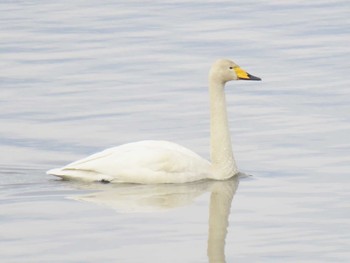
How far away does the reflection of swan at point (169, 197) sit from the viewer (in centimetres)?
1168

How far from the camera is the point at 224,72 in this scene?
45.2 ft

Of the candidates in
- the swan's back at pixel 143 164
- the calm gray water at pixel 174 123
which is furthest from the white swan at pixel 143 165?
the calm gray water at pixel 174 123

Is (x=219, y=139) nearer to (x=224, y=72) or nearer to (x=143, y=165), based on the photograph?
(x=224, y=72)

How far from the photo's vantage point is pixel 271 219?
37.0ft

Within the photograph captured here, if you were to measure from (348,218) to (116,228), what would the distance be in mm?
1670

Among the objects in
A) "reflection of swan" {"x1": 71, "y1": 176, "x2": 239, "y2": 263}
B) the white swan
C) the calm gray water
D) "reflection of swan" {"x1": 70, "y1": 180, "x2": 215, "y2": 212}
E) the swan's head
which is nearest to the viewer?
the calm gray water

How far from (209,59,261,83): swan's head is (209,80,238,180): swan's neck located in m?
0.05

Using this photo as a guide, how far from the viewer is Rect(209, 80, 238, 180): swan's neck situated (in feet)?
43.9

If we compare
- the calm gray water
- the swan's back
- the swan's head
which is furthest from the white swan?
the swan's head

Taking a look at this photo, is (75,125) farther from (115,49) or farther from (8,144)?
(115,49)

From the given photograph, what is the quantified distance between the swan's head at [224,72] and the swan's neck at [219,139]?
0.05 meters

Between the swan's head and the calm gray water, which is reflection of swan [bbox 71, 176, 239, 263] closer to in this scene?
the calm gray water

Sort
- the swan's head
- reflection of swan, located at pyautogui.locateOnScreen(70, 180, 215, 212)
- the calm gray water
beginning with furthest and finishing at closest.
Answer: the swan's head < reflection of swan, located at pyautogui.locateOnScreen(70, 180, 215, 212) < the calm gray water

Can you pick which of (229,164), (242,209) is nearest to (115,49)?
(229,164)
